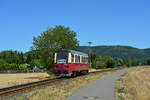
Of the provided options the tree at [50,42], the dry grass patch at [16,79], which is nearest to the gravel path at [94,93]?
the dry grass patch at [16,79]

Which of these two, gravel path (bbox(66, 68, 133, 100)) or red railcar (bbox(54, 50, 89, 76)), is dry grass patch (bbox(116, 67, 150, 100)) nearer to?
gravel path (bbox(66, 68, 133, 100))

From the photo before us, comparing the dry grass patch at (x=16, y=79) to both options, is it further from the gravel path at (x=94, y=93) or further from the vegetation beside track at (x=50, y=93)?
the gravel path at (x=94, y=93)

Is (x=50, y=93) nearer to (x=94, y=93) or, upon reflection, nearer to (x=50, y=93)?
(x=50, y=93)

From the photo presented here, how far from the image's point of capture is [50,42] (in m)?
38.4

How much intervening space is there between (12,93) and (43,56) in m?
19.9

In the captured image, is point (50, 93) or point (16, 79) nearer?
point (50, 93)

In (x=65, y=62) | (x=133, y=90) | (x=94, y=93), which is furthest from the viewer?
(x=65, y=62)

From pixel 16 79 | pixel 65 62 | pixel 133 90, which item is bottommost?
pixel 133 90

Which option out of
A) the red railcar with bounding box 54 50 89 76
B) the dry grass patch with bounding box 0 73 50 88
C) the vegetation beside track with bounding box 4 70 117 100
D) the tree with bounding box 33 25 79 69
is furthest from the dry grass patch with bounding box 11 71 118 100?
the tree with bounding box 33 25 79 69

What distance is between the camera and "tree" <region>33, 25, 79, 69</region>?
1503 inches

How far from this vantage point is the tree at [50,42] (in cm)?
3818

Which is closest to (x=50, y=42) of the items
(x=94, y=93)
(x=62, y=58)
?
(x=62, y=58)

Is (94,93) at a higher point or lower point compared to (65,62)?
lower

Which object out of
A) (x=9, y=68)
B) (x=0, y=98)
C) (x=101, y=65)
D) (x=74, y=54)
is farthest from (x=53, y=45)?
(x=101, y=65)
